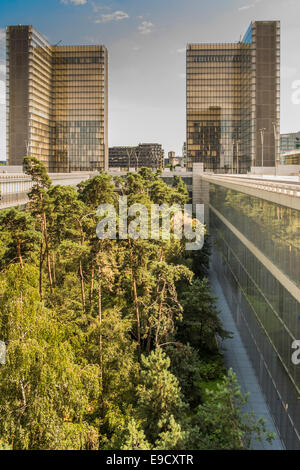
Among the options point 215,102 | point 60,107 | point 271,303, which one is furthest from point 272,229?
point 60,107

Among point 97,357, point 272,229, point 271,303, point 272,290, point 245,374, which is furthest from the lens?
point 245,374

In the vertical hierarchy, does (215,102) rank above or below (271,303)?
above

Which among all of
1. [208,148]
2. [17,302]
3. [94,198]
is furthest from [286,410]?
[208,148]

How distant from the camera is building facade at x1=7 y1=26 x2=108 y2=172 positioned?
427 ft

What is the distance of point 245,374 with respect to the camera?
954 inches

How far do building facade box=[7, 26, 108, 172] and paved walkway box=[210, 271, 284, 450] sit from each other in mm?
113804

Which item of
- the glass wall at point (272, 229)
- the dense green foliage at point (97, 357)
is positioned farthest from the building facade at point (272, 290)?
the dense green foliage at point (97, 357)

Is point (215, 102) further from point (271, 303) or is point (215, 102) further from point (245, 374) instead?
point (271, 303)

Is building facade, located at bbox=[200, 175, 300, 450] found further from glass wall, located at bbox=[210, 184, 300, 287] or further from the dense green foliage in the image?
the dense green foliage

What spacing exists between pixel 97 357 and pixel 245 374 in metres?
11.5

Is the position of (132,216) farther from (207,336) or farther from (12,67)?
(12,67)

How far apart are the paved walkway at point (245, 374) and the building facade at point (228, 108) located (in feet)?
322

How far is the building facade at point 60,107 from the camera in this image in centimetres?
13025
